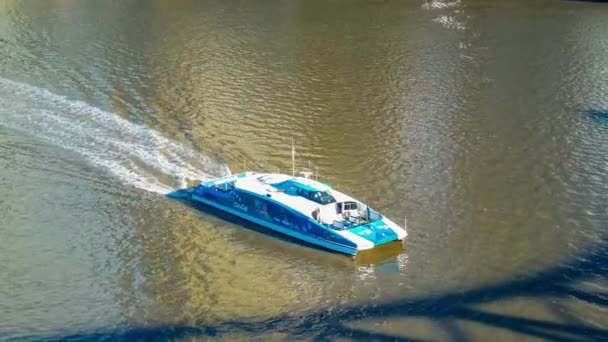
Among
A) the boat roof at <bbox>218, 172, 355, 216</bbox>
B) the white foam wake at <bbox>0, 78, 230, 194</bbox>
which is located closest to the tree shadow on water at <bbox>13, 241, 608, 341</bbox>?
the boat roof at <bbox>218, 172, 355, 216</bbox>

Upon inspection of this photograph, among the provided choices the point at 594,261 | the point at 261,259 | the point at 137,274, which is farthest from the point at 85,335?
the point at 594,261

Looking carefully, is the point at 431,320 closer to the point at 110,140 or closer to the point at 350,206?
the point at 350,206

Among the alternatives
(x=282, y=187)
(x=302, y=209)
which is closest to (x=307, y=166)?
(x=282, y=187)

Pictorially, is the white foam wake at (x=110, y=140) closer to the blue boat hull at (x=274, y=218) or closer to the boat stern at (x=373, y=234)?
the blue boat hull at (x=274, y=218)

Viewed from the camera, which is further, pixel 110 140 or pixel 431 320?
pixel 110 140

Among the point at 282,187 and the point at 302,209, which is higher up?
the point at 282,187

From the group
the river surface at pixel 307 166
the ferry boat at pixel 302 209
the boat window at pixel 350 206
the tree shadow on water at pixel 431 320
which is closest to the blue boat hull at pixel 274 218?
the ferry boat at pixel 302 209

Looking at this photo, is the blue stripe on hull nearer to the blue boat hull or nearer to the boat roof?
the blue boat hull

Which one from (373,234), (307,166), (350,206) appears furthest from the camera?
(307,166)
